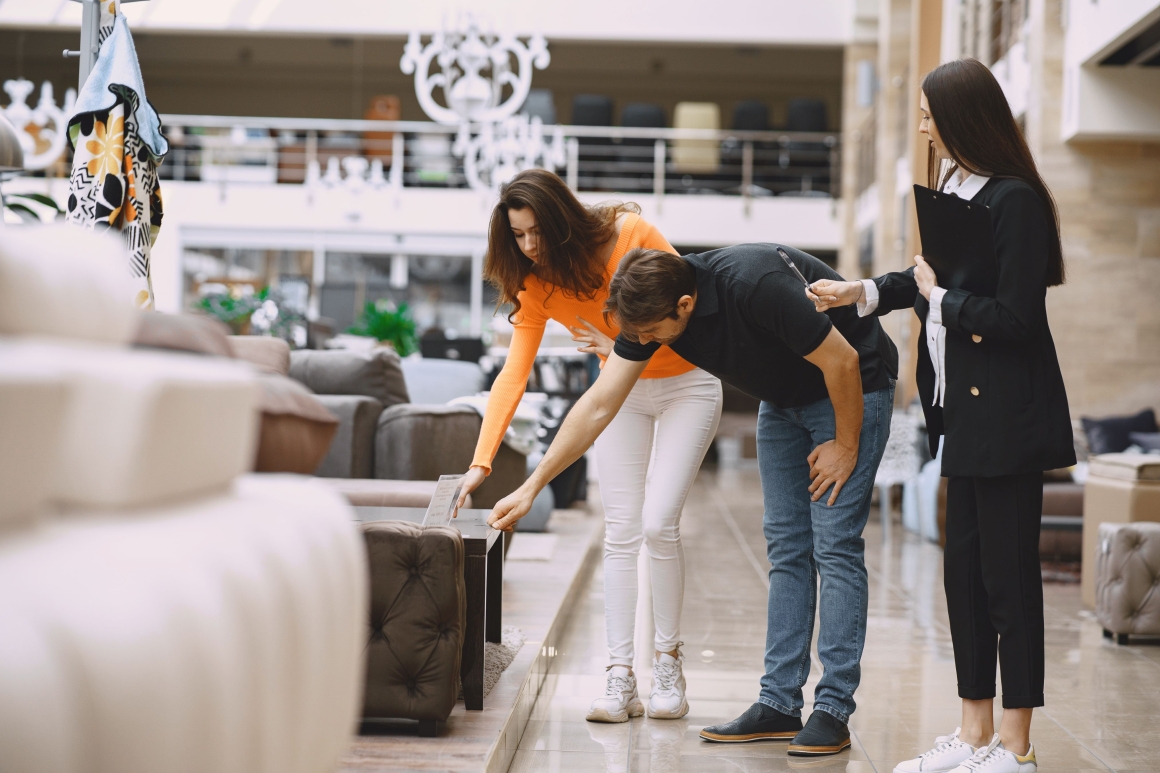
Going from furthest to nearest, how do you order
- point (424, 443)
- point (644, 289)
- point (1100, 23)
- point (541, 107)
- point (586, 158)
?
1. point (586, 158)
2. point (541, 107)
3. point (1100, 23)
4. point (424, 443)
5. point (644, 289)

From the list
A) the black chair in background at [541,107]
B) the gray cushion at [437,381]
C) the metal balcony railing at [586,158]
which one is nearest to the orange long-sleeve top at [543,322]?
the gray cushion at [437,381]

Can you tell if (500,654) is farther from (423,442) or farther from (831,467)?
(423,442)

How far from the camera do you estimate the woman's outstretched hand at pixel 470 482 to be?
222 cm

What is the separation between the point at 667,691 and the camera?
2547mm

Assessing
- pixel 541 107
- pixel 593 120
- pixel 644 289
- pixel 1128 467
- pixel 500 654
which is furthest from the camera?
pixel 593 120

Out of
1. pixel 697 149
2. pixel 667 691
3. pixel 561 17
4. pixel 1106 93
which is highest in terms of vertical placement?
pixel 561 17

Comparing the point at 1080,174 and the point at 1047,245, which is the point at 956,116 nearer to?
the point at 1047,245

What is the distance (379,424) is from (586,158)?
39.3 ft

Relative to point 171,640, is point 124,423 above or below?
above

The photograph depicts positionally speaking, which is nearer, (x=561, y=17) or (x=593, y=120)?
(x=561, y=17)

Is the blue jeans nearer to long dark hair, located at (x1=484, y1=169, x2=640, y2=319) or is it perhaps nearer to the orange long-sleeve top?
the orange long-sleeve top

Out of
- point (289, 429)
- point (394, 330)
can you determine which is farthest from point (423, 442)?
point (394, 330)

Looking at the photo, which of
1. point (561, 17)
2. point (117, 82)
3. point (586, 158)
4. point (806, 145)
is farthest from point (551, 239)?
point (586, 158)

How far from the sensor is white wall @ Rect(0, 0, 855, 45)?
44.4 feet
